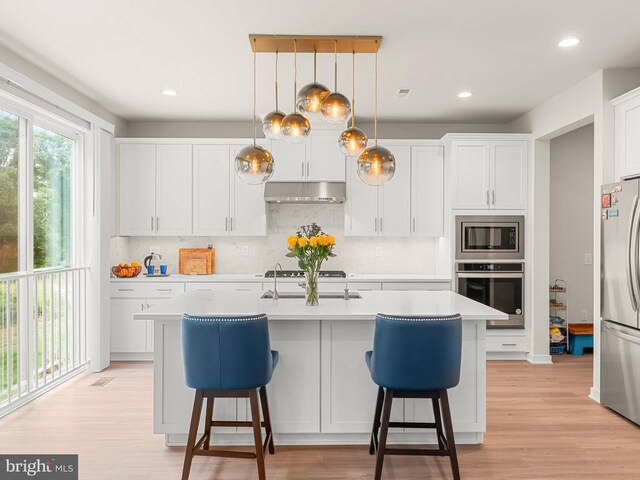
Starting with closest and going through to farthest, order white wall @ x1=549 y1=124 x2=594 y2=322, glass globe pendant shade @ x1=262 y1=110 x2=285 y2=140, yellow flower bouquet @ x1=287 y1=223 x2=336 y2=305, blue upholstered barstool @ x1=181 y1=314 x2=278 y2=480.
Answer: blue upholstered barstool @ x1=181 y1=314 x2=278 y2=480 < glass globe pendant shade @ x1=262 y1=110 x2=285 y2=140 < yellow flower bouquet @ x1=287 y1=223 x2=336 y2=305 < white wall @ x1=549 y1=124 x2=594 y2=322

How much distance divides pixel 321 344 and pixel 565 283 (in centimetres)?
404

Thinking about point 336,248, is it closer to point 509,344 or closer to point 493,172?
point 493,172

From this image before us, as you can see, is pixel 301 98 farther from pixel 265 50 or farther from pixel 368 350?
pixel 368 350

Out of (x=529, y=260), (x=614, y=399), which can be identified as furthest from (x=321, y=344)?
(x=529, y=260)

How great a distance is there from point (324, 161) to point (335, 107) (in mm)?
2616

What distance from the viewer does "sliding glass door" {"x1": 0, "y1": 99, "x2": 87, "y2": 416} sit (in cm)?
363

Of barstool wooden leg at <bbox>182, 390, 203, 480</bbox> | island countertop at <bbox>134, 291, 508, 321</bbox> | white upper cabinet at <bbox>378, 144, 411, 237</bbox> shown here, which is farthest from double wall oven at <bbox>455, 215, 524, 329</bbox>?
barstool wooden leg at <bbox>182, 390, 203, 480</bbox>

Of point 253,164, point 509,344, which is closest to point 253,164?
point 253,164

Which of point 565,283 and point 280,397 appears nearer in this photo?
point 280,397

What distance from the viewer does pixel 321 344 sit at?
3039 mm

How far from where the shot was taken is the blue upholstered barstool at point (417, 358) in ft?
8.07

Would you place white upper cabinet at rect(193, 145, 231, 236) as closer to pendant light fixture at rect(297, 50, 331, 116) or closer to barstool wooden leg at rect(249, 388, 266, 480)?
pendant light fixture at rect(297, 50, 331, 116)

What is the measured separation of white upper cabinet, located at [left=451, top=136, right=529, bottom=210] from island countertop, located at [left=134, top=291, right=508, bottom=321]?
1.97m

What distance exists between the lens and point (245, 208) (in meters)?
5.49
